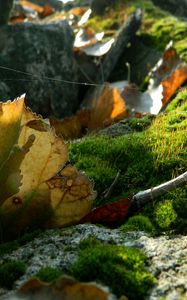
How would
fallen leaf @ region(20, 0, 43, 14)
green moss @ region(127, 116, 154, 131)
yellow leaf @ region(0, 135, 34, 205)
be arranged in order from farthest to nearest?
fallen leaf @ region(20, 0, 43, 14) < green moss @ region(127, 116, 154, 131) < yellow leaf @ region(0, 135, 34, 205)

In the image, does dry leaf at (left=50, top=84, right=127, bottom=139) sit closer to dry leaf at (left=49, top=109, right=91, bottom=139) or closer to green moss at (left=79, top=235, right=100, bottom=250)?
dry leaf at (left=49, top=109, right=91, bottom=139)

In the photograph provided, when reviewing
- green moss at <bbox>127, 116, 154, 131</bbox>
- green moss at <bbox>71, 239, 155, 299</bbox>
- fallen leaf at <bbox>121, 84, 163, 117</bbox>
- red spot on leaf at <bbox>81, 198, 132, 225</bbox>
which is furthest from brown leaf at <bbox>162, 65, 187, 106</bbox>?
green moss at <bbox>71, 239, 155, 299</bbox>

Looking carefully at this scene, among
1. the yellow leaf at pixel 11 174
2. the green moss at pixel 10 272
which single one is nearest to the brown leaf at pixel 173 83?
the yellow leaf at pixel 11 174

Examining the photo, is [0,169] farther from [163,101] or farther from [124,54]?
[124,54]

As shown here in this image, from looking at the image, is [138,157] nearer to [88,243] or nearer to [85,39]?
[88,243]

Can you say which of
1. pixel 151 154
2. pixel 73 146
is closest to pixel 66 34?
pixel 73 146
